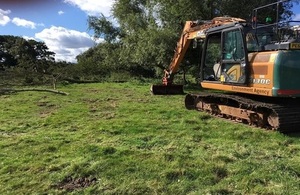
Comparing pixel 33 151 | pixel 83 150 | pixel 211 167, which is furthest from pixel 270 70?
pixel 33 151

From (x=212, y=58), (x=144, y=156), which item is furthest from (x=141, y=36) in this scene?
(x=144, y=156)

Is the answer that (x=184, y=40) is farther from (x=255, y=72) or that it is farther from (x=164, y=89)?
(x=255, y=72)

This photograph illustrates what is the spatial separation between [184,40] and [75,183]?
33.0ft

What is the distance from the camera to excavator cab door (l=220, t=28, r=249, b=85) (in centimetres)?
898

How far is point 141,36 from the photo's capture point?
2023cm

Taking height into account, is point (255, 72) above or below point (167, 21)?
below

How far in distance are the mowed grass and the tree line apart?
9.06 metres

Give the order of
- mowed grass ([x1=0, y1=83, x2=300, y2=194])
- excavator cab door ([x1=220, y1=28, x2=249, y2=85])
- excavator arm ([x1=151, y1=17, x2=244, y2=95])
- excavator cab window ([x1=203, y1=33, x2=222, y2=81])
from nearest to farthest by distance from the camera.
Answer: mowed grass ([x1=0, y1=83, x2=300, y2=194]), excavator cab door ([x1=220, y1=28, x2=249, y2=85]), excavator cab window ([x1=203, y1=33, x2=222, y2=81]), excavator arm ([x1=151, y1=17, x2=244, y2=95])

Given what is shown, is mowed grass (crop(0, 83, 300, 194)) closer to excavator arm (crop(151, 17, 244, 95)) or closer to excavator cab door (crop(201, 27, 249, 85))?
excavator cab door (crop(201, 27, 249, 85))

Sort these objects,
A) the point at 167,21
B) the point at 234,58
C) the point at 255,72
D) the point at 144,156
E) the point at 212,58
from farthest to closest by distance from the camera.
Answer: the point at 167,21, the point at 212,58, the point at 234,58, the point at 255,72, the point at 144,156

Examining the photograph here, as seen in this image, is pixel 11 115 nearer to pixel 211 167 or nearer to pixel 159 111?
pixel 159 111

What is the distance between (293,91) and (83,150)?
4.39 m

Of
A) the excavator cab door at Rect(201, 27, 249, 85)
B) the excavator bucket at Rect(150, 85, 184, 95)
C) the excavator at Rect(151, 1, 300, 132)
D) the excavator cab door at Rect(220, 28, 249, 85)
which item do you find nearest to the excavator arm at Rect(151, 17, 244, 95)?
the excavator bucket at Rect(150, 85, 184, 95)

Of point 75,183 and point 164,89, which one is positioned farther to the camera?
point 164,89
